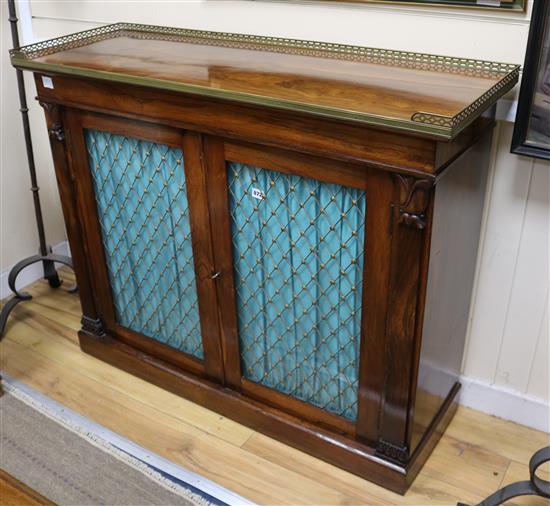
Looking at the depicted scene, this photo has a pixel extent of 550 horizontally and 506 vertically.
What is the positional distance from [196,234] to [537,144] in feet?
2.96

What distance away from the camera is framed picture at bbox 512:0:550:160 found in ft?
5.01

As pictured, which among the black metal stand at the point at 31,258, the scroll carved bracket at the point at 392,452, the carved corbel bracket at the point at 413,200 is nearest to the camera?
the carved corbel bracket at the point at 413,200

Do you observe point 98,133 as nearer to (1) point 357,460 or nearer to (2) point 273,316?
(2) point 273,316

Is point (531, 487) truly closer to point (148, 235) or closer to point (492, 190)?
point (492, 190)

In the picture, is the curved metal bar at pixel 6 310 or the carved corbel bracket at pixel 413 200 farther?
the curved metal bar at pixel 6 310

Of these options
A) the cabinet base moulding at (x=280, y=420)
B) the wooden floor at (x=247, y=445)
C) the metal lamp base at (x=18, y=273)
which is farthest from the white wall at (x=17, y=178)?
the cabinet base moulding at (x=280, y=420)

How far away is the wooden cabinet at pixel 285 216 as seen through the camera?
1.53 m

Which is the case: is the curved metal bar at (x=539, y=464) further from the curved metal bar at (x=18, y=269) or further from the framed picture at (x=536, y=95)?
the curved metal bar at (x=18, y=269)

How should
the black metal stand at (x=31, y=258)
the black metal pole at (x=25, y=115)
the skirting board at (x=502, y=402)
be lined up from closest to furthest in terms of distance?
1. the skirting board at (x=502, y=402)
2. the black metal pole at (x=25, y=115)
3. the black metal stand at (x=31, y=258)

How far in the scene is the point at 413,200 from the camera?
4.86 ft

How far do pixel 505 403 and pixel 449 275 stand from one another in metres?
0.59

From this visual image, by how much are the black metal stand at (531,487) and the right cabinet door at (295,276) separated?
0.40 m

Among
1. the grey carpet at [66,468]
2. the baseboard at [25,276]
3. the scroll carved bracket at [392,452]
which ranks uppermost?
the scroll carved bracket at [392,452]

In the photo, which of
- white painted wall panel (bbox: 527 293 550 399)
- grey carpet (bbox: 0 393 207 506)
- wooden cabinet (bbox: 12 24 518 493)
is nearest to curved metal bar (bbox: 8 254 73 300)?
wooden cabinet (bbox: 12 24 518 493)
